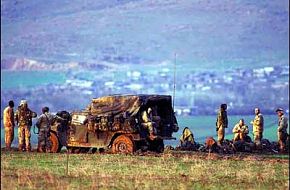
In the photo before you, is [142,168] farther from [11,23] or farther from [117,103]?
[11,23]

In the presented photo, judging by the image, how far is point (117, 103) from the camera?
1689 inches

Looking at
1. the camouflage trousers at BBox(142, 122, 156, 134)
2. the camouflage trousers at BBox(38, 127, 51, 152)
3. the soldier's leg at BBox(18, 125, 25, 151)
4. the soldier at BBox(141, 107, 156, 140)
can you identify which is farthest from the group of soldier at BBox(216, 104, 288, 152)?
the soldier's leg at BBox(18, 125, 25, 151)

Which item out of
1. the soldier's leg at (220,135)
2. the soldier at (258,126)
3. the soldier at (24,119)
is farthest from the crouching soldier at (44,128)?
the soldier at (258,126)

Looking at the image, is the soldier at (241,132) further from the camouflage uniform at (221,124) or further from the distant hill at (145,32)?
the distant hill at (145,32)

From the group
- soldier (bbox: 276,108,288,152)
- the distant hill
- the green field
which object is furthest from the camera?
the distant hill

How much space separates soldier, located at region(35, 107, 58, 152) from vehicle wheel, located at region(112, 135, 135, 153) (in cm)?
253

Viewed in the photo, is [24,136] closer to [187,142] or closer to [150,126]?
[150,126]

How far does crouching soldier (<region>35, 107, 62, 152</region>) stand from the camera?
42.2m

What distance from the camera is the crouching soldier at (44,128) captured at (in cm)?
4222

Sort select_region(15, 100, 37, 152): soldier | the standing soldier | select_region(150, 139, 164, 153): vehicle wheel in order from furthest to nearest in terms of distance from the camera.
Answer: the standing soldier, select_region(15, 100, 37, 152): soldier, select_region(150, 139, 164, 153): vehicle wheel

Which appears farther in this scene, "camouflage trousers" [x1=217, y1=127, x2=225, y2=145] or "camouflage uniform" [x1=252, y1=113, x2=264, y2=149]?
"camouflage uniform" [x1=252, y1=113, x2=264, y2=149]

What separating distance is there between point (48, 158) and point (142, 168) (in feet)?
17.3

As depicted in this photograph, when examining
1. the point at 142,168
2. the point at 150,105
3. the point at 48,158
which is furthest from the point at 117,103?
the point at 142,168

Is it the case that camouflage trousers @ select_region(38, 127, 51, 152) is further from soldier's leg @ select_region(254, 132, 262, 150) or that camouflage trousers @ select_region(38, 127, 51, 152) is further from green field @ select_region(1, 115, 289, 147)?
green field @ select_region(1, 115, 289, 147)
